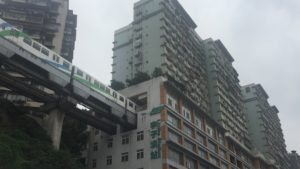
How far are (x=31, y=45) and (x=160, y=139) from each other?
2052cm

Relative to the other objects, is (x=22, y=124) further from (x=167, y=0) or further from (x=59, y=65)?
(x=167, y=0)

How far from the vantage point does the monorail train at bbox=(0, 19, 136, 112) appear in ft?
141

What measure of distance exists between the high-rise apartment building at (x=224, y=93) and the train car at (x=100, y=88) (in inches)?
1315

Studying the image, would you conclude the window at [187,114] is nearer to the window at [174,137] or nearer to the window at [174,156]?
the window at [174,137]

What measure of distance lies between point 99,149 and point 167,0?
4158cm

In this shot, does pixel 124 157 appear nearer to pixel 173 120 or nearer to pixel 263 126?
pixel 173 120

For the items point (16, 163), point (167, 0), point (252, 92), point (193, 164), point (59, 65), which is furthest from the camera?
point (252, 92)

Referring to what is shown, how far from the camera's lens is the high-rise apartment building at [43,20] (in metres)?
74.1

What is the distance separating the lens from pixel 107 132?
185ft

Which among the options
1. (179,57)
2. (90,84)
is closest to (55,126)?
(90,84)

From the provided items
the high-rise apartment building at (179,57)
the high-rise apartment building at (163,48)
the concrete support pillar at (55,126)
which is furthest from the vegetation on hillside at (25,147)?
the high-rise apartment building at (179,57)

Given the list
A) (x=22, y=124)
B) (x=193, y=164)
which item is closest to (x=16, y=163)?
(x=22, y=124)

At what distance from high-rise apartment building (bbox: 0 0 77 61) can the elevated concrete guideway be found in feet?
87.2

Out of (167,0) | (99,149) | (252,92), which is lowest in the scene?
(99,149)
